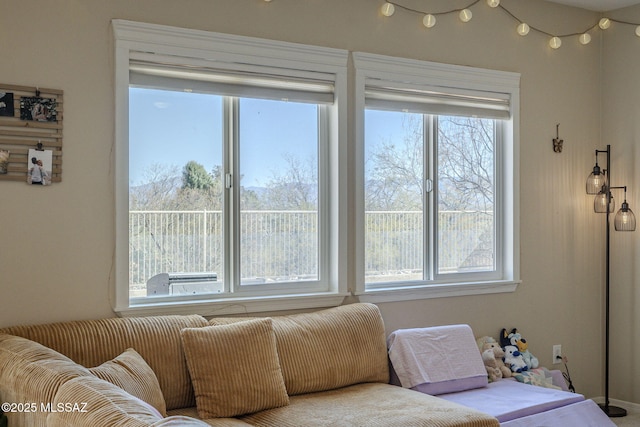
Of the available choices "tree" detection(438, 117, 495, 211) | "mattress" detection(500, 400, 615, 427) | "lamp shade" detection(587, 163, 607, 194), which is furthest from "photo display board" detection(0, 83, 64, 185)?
"lamp shade" detection(587, 163, 607, 194)

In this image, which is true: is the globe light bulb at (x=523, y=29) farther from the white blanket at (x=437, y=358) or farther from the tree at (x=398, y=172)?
the white blanket at (x=437, y=358)

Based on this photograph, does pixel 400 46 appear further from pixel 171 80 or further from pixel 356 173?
pixel 171 80

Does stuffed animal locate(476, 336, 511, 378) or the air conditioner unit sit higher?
the air conditioner unit

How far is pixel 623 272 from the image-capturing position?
15.9 feet

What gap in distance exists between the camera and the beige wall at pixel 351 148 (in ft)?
10.0

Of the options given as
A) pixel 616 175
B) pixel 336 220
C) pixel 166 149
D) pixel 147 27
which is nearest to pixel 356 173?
pixel 336 220

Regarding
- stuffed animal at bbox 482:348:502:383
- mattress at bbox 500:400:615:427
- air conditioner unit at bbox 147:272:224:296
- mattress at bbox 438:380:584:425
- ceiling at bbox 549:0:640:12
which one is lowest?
mattress at bbox 500:400:615:427

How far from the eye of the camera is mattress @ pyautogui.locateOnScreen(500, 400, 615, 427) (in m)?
3.39

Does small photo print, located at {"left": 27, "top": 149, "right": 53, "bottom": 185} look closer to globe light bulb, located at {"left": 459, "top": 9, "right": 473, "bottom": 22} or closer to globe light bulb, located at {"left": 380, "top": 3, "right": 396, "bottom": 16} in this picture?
globe light bulb, located at {"left": 380, "top": 3, "right": 396, "bottom": 16}

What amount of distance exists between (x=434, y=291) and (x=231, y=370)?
5.29 feet

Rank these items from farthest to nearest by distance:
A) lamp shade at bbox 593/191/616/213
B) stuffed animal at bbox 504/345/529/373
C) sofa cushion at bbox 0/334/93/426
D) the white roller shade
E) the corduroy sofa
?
1. lamp shade at bbox 593/191/616/213
2. stuffed animal at bbox 504/345/529/373
3. the white roller shade
4. the corduroy sofa
5. sofa cushion at bbox 0/334/93/426

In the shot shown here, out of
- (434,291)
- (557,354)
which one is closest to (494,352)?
(434,291)

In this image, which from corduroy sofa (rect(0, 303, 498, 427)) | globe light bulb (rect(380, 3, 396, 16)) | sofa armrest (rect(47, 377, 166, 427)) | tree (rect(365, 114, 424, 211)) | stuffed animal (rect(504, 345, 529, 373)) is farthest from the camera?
stuffed animal (rect(504, 345, 529, 373))

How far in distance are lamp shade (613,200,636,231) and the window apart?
749mm
